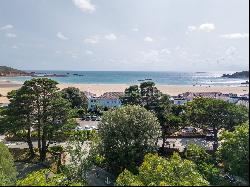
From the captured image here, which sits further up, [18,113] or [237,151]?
[237,151]

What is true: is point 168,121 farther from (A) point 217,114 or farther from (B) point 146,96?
(B) point 146,96

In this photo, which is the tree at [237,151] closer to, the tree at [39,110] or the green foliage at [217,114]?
the green foliage at [217,114]

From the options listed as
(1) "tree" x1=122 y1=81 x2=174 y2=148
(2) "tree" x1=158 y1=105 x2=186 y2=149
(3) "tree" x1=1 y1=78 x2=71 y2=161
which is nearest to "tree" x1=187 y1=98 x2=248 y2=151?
(2) "tree" x1=158 y1=105 x2=186 y2=149

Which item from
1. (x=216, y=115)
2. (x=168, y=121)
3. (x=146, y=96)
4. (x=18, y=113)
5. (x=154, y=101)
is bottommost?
(x=168, y=121)

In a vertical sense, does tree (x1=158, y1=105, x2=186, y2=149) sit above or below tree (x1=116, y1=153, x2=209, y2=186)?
below

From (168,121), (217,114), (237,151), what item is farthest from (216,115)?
(237,151)

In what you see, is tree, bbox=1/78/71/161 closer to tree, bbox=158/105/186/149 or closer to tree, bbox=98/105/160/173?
tree, bbox=98/105/160/173

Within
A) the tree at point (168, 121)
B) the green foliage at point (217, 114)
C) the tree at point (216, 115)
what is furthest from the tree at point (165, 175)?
the green foliage at point (217, 114)

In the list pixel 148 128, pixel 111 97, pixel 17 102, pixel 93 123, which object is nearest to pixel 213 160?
pixel 148 128
